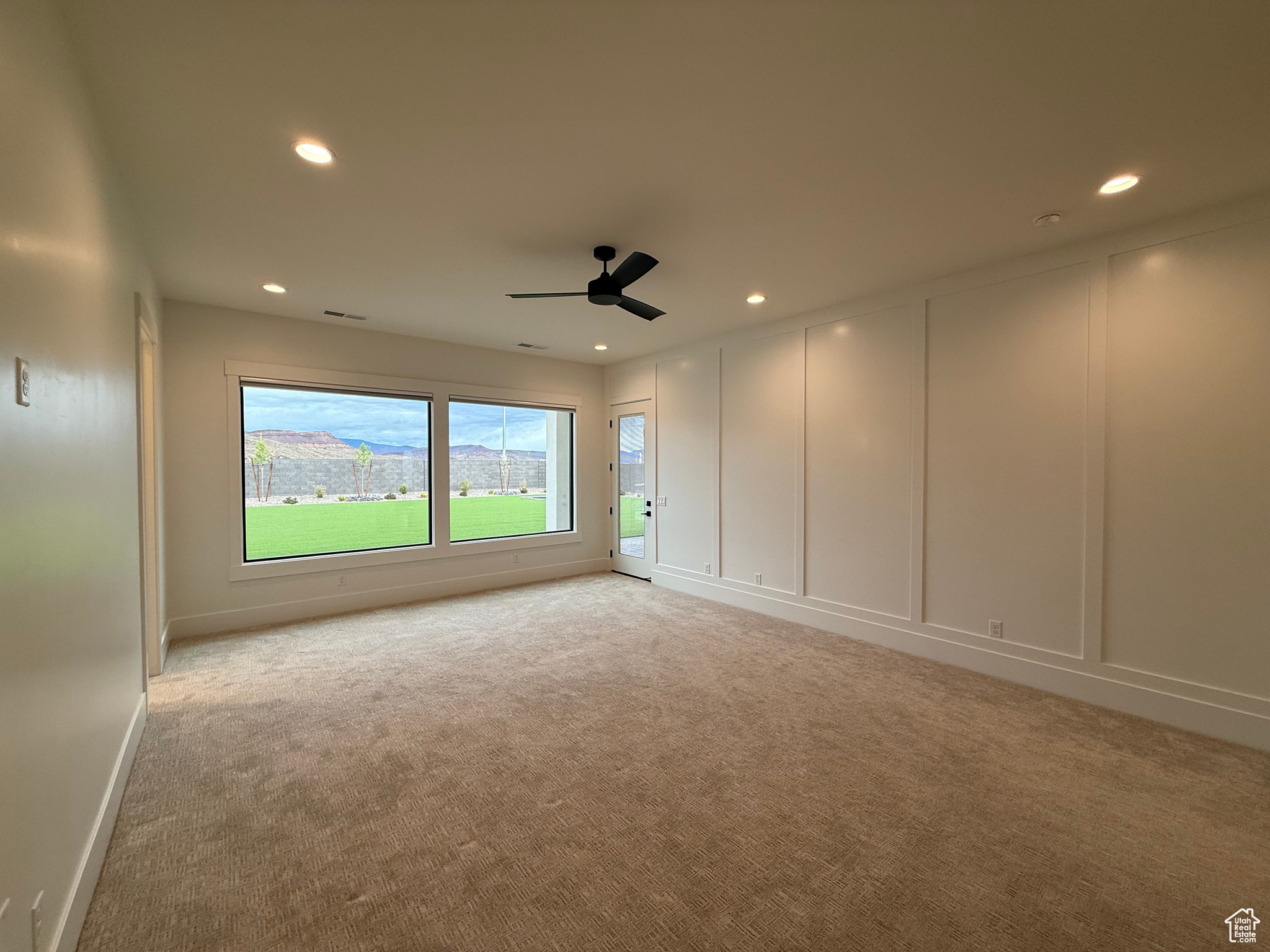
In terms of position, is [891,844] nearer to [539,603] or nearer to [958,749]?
[958,749]

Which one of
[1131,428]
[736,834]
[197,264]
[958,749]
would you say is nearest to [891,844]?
[736,834]

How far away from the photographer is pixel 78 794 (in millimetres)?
1728

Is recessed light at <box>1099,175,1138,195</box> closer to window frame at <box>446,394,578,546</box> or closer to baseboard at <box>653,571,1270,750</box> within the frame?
baseboard at <box>653,571,1270,750</box>

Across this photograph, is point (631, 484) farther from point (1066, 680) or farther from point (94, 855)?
point (94, 855)

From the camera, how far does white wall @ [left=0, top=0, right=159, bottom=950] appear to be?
127 cm

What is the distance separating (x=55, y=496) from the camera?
5.20ft

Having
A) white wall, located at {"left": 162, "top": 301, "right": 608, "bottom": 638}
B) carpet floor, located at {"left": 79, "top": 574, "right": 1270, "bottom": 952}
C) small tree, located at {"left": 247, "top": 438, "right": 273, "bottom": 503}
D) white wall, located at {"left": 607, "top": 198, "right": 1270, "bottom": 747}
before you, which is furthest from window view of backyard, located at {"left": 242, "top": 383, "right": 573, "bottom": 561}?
white wall, located at {"left": 607, "top": 198, "right": 1270, "bottom": 747}

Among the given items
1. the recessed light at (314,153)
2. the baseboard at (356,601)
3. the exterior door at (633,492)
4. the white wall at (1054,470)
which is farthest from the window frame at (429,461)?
the recessed light at (314,153)

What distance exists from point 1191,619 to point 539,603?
4.92 metres

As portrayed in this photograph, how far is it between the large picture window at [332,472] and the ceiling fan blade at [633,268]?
344cm

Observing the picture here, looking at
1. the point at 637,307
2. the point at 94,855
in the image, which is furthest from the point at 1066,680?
the point at 94,855

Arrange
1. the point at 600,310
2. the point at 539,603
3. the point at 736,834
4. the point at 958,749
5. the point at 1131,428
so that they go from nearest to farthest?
the point at 736,834
the point at 958,749
the point at 1131,428
the point at 600,310
the point at 539,603

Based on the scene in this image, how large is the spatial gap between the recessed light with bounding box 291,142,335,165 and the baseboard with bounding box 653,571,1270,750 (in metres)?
4.72

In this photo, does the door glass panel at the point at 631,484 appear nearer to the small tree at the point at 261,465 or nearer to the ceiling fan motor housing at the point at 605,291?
the ceiling fan motor housing at the point at 605,291
